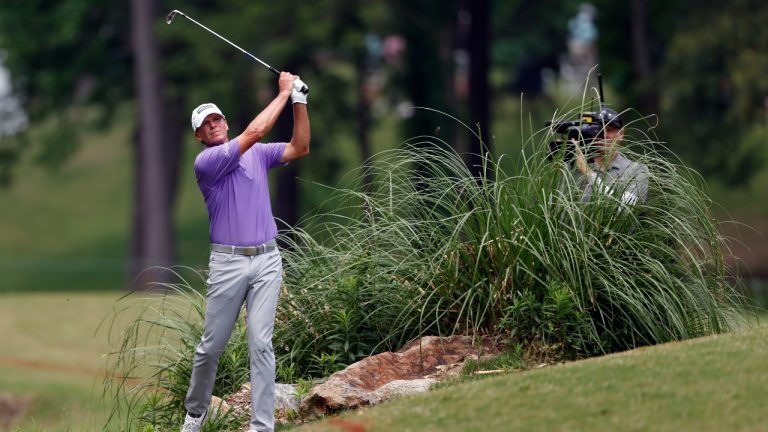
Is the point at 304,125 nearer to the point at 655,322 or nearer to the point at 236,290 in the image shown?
the point at 236,290

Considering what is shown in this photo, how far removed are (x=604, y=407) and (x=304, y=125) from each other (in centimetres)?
248

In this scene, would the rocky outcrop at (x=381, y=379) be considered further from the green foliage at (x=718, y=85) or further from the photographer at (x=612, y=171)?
the green foliage at (x=718, y=85)

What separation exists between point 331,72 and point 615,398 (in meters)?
29.0

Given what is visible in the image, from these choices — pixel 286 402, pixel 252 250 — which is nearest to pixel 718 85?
pixel 286 402

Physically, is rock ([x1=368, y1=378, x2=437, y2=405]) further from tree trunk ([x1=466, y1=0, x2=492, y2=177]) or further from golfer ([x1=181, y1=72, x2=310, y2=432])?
tree trunk ([x1=466, y1=0, x2=492, y2=177])

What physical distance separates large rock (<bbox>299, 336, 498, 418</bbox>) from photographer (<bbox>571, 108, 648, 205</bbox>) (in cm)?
125

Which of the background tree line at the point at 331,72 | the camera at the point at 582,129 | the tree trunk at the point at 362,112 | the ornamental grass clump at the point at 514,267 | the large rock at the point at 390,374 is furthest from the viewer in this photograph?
the tree trunk at the point at 362,112

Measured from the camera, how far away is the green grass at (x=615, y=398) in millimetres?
6648

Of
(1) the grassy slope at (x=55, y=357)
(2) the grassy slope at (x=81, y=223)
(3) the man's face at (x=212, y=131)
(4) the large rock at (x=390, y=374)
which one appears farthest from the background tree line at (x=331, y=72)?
(3) the man's face at (x=212, y=131)

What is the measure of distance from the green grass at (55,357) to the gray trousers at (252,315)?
355 centimetres

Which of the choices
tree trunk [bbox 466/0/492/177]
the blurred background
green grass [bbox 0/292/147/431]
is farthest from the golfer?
tree trunk [bbox 466/0/492/177]

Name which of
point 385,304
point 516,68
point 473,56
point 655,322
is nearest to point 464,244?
point 385,304

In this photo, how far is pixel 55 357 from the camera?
20.4 meters

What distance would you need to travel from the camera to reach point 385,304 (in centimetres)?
945
